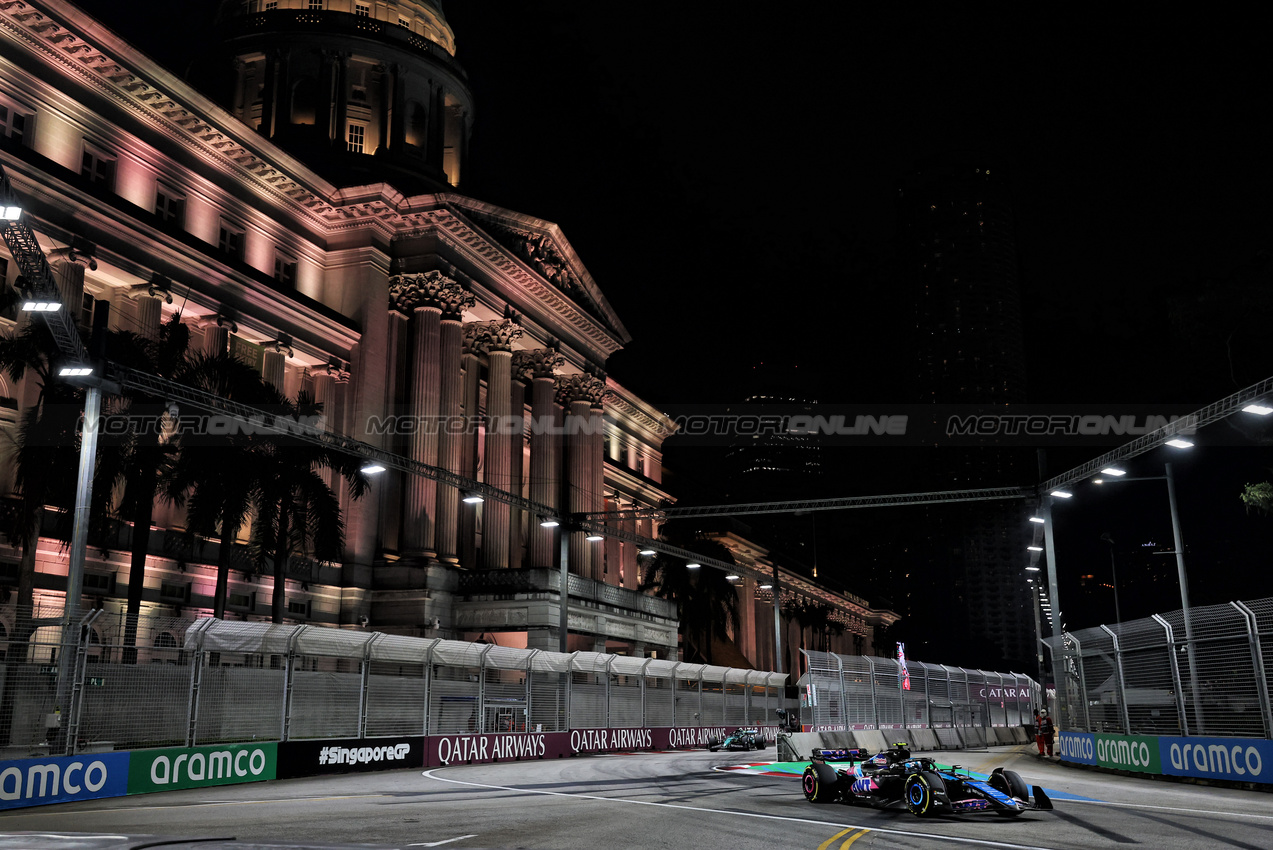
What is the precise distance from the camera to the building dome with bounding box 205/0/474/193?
246ft

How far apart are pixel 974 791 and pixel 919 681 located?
87.4ft

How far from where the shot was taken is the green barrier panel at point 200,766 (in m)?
20.1

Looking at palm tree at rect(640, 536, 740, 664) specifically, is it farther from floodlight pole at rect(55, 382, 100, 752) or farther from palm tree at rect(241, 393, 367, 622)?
floodlight pole at rect(55, 382, 100, 752)

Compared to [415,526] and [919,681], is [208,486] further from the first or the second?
[919,681]

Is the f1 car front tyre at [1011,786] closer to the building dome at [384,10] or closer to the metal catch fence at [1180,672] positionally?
the metal catch fence at [1180,672]

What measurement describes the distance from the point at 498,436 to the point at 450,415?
17.1 ft

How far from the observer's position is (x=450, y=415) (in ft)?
184

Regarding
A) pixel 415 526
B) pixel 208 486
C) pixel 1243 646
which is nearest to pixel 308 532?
pixel 208 486

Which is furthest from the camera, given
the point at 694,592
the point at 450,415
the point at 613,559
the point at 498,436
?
the point at 613,559

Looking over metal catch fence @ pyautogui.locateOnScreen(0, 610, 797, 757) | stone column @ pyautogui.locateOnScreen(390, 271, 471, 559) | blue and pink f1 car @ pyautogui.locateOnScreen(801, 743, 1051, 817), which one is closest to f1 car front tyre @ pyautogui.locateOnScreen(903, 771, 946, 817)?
blue and pink f1 car @ pyautogui.locateOnScreen(801, 743, 1051, 817)

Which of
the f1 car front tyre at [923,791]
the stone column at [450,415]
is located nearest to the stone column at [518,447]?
the stone column at [450,415]

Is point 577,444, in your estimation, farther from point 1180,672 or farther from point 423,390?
point 1180,672

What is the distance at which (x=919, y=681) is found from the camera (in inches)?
1642

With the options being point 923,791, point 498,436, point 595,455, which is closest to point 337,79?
point 498,436
